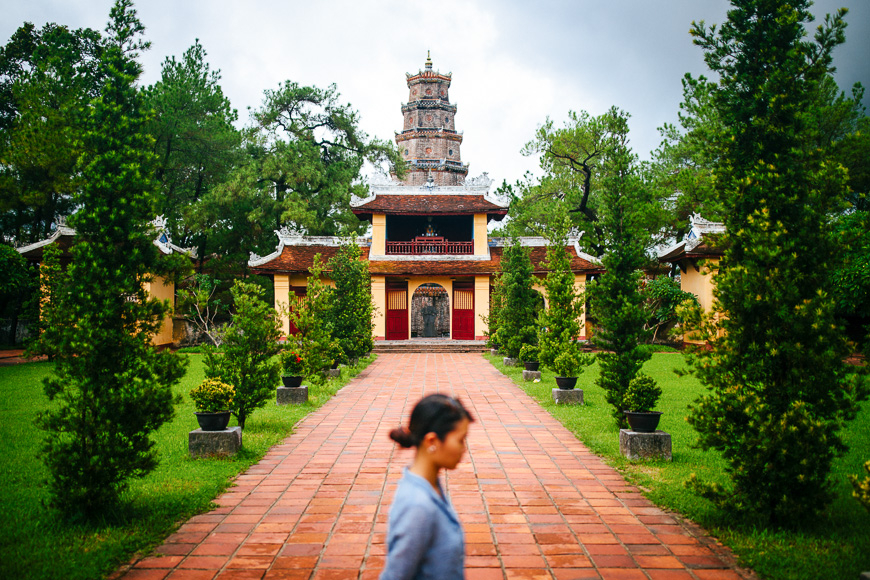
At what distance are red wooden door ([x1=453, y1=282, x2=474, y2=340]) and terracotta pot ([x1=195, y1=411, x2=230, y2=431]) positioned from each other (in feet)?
59.2

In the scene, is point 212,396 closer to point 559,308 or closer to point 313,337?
point 313,337

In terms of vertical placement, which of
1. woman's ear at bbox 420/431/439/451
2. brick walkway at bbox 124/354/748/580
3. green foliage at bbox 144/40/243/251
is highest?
green foliage at bbox 144/40/243/251

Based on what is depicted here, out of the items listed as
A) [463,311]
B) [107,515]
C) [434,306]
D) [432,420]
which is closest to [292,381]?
[107,515]

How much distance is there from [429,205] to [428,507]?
24077 mm

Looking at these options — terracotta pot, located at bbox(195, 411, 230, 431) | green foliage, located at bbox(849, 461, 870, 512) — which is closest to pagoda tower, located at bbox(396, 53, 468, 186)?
terracotta pot, located at bbox(195, 411, 230, 431)

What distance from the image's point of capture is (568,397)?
10.4 m

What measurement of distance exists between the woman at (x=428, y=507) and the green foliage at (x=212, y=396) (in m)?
4.98

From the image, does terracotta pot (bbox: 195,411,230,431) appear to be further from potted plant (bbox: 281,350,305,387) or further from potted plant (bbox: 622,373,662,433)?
potted plant (bbox: 622,373,662,433)

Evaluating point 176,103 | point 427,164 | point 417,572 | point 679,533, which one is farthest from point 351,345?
point 427,164

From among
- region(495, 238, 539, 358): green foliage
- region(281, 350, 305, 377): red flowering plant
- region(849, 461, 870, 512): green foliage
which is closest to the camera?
region(849, 461, 870, 512): green foliage

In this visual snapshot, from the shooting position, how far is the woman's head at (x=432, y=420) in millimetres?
2094

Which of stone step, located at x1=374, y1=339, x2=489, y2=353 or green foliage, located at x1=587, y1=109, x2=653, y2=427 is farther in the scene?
stone step, located at x1=374, y1=339, x2=489, y2=353

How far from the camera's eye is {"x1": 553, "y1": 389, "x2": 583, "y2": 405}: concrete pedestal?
10.4 metres

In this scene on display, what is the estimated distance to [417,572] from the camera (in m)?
1.99
